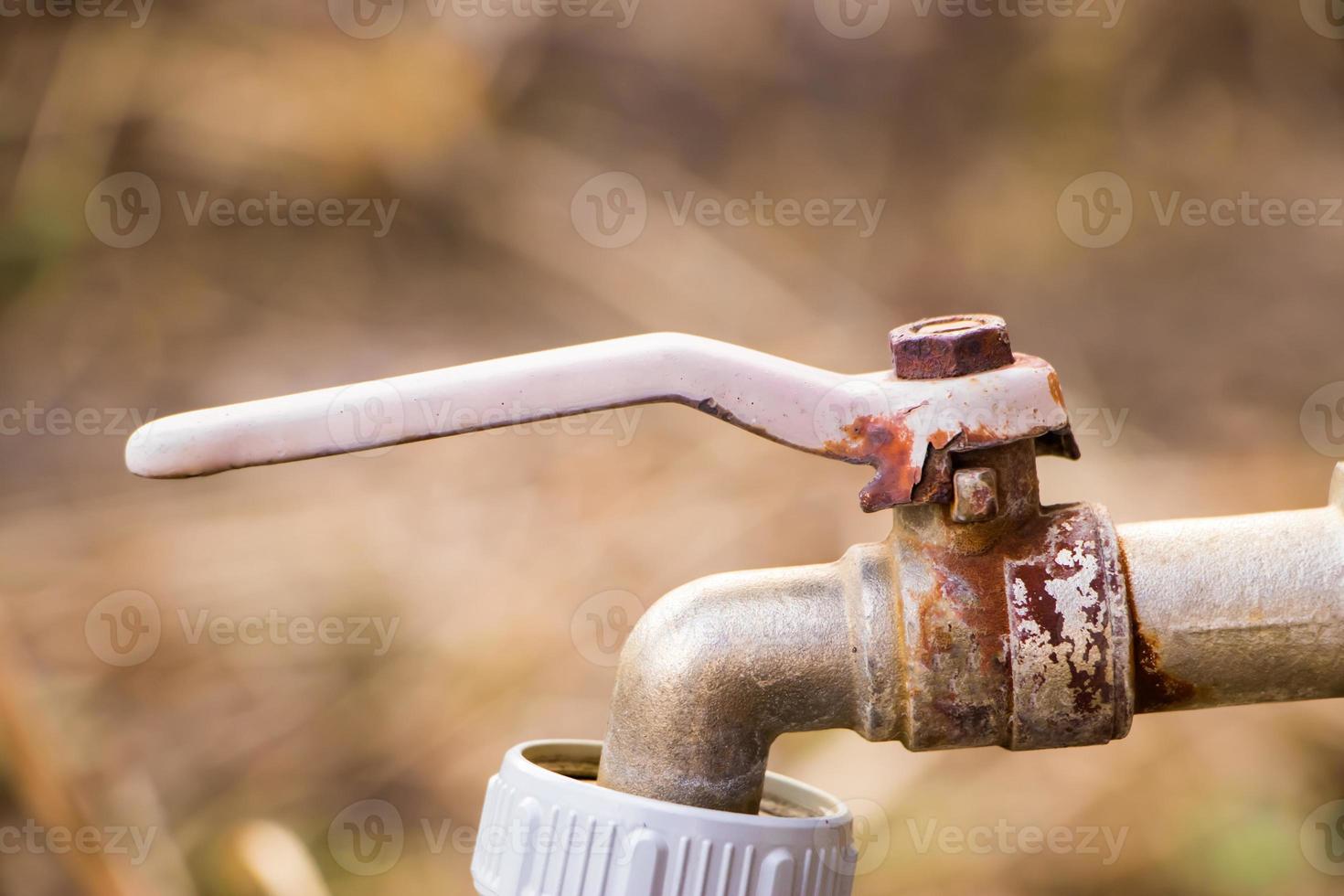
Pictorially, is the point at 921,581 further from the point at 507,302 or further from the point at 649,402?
the point at 507,302

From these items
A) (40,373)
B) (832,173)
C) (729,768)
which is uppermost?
(832,173)

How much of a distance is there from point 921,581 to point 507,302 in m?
1.07

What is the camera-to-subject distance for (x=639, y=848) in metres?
0.44

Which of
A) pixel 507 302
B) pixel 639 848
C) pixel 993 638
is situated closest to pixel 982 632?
pixel 993 638

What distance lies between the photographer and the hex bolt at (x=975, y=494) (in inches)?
17.5

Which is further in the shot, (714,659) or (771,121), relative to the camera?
(771,121)

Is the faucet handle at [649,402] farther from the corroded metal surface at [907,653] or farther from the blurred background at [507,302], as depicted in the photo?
the blurred background at [507,302]

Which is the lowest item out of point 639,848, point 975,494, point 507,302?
point 639,848

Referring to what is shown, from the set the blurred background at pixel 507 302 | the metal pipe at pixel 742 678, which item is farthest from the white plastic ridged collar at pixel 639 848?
the blurred background at pixel 507 302

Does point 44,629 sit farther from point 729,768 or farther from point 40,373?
point 729,768

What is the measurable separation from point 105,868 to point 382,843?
0.83 ft

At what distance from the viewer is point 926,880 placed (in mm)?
1190

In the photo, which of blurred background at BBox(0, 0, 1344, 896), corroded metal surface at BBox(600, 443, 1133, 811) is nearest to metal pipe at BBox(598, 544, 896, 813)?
corroded metal surface at BBox(600, 443, 1133, 811)

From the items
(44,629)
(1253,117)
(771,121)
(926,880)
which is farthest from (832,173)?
(44,629)
